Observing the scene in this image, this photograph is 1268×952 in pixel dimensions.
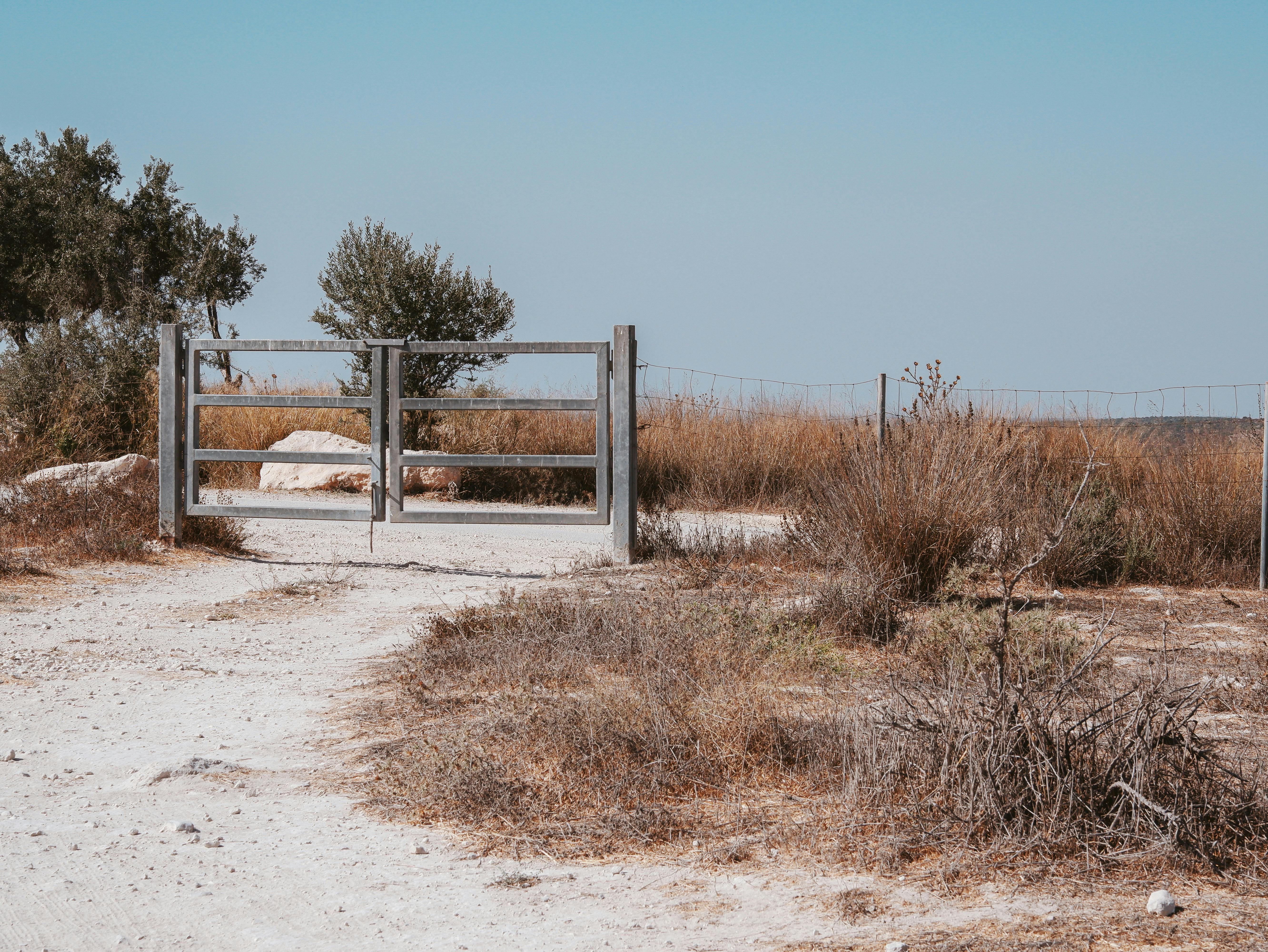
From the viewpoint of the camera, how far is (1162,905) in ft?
8.79

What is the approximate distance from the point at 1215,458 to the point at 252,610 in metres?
8.38

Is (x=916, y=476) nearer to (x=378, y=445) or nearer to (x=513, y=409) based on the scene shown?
(x=513, y=409)

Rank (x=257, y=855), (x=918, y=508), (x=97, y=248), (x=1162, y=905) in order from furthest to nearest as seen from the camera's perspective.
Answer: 1. (x=97, y=248)
2. (x=918, y=508)
3. (x=257, y=855)
4. (x=1162, y=905)

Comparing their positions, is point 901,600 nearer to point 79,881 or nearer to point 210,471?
point 79,881

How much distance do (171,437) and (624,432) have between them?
4264 millimetres

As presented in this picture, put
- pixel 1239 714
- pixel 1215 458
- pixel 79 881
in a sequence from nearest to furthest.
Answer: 1. pixel 79 881
2. pixel 1239 714
3. pixel 1215 458

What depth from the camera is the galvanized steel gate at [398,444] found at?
365 inches

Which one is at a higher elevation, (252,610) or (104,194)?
(104,194)

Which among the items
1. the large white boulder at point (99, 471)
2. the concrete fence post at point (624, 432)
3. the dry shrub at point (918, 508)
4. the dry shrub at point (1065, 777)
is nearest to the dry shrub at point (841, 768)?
the dry shrub at point (1065, 777)

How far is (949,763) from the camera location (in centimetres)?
→ 334

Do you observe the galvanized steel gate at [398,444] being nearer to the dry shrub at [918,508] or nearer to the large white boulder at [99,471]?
the large white boulder at [99,471]

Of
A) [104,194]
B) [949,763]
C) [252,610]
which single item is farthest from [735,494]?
[104,194]

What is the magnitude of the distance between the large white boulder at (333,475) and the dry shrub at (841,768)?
37.5ft

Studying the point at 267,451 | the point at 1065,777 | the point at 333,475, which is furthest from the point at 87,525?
the point at 1065,777
